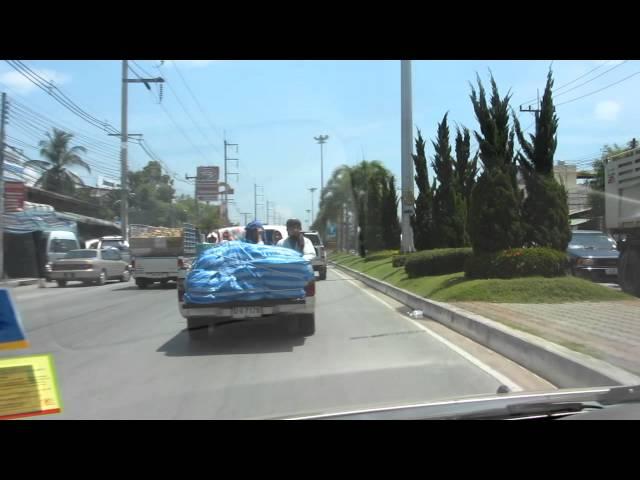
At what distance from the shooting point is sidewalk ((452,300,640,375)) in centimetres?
768

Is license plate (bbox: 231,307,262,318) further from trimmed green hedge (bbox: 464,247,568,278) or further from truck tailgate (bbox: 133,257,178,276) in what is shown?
truck tailgate (bbox: 133,257,178,276)

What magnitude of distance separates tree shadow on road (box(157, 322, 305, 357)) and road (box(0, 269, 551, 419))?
2cm

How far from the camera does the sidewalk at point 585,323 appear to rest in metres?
7.68

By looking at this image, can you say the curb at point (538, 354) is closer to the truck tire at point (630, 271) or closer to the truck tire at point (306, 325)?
the truck tire at point (306, 325)

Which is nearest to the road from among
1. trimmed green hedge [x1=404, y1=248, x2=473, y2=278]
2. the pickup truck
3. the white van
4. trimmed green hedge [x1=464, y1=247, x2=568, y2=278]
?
the pickup truck

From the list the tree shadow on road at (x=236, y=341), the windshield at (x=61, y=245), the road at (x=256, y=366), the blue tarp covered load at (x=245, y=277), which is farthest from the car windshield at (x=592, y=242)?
the windshield at (x=61, y=245)

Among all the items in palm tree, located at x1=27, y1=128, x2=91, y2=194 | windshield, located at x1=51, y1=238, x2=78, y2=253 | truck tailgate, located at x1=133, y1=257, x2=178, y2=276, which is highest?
palm tree, located at x1=27, y1=128, x2=91, y2=194

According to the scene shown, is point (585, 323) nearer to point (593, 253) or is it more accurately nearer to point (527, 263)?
point (527, 263)

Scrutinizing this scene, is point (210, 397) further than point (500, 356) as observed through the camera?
→ No

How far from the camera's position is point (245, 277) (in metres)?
9.60
